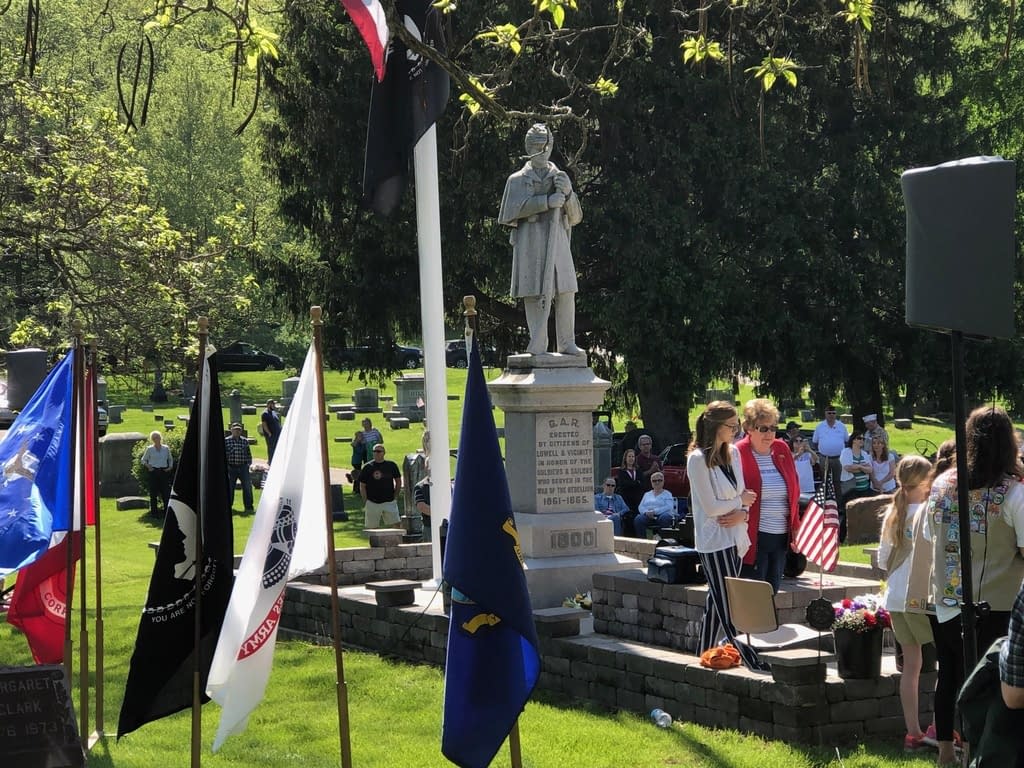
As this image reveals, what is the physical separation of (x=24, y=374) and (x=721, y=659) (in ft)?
28.5

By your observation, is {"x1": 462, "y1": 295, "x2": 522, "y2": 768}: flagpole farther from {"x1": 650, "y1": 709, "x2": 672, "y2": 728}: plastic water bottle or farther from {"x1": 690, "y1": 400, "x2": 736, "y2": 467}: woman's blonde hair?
{"x1": 690, "y1": 400, "x2": 736, "y2": 467}: woman's blonde hair

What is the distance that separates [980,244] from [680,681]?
4.89 metres

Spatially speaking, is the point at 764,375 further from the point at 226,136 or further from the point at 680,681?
the point at 226,136

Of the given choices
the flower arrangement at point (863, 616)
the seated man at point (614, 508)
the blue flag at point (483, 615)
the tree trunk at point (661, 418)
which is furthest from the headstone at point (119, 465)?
the blue flag at point (483, 615)

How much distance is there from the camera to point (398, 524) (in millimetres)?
22891

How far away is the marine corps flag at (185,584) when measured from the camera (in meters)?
8.74

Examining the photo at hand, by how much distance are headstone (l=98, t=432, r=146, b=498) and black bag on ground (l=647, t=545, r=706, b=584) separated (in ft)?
63.1

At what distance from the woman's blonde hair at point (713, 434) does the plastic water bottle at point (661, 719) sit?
1.67 m

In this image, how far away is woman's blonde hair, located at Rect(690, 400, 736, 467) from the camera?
418 inches

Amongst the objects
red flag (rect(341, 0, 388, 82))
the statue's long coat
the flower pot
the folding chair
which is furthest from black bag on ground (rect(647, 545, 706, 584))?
red flag (rect(341, 0, 388, 82))

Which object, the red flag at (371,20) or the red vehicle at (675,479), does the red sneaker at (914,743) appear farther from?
the red vehicle at (675,479)

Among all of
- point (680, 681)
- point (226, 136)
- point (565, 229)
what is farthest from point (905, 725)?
point (226, 136)

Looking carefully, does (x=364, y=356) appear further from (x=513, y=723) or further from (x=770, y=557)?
(x=513, y=723)

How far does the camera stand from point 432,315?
1584cm
